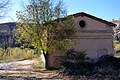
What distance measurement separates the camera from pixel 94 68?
63.4 ft

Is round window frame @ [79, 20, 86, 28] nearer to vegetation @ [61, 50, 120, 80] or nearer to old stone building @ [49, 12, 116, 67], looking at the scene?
old stone building @ [49, 12, 116, 67]

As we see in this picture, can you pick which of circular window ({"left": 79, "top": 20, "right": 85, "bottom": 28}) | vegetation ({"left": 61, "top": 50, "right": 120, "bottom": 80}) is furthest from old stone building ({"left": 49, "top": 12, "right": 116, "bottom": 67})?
vegetation ({"left": 61, "top": 50, "right": 120, "bottom": 80})

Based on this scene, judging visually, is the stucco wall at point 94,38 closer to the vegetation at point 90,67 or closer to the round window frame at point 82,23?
the round window frame at point 82,23

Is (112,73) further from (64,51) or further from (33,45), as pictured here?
(33,45)

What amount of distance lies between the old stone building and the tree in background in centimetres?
208

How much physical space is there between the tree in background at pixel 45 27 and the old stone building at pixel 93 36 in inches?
81.9

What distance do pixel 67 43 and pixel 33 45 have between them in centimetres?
300

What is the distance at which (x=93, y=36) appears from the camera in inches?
954

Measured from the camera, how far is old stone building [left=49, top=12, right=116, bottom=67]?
23828 mm

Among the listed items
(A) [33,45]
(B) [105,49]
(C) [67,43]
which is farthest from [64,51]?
(B) [105,49]

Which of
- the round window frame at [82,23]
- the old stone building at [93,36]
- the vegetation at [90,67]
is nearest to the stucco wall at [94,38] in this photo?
the old stone building at [93,36]

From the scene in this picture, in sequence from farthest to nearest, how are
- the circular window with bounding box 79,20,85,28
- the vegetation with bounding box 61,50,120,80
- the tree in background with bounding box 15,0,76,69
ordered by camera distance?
the circular window with bounding box 79,20,85,28, the tree in background with bounding box 15,0,76,69, the vegetation with bounding box 61,50,120,80

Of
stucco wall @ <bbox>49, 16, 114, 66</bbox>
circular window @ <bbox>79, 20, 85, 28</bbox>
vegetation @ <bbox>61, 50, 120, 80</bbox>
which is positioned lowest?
vegetation @ <bbox>61, 50, 120, 80</bbox>

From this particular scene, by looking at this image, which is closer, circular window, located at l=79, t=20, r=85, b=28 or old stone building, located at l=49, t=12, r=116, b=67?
old stone building, located at l=49, t=12, r=116, b=67
